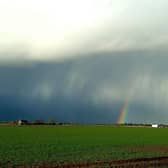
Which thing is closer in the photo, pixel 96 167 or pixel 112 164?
pixel 96 167

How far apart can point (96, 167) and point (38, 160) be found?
6772mm

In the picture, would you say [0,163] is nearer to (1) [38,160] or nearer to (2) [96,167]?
(1) [38,160]

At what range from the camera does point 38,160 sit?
3478cm

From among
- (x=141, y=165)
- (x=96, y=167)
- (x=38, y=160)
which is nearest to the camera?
(x=96, y=167)

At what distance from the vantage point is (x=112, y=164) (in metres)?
32.1

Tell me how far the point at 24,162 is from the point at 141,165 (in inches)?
358

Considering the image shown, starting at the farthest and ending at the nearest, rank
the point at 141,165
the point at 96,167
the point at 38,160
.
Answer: the point at 38,160 < the point at 141,165 < the point at 96,167

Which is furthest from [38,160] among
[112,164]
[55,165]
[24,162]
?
[112,164]

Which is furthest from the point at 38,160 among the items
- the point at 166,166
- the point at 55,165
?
the point at 166,166

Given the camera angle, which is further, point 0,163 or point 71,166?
point 0,163

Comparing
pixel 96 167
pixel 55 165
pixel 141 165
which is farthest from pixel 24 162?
pixel 141 165

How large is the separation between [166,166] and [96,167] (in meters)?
5.54

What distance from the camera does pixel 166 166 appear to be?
104 ft

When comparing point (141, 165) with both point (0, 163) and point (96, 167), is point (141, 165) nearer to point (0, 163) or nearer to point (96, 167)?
point (96, 167)
